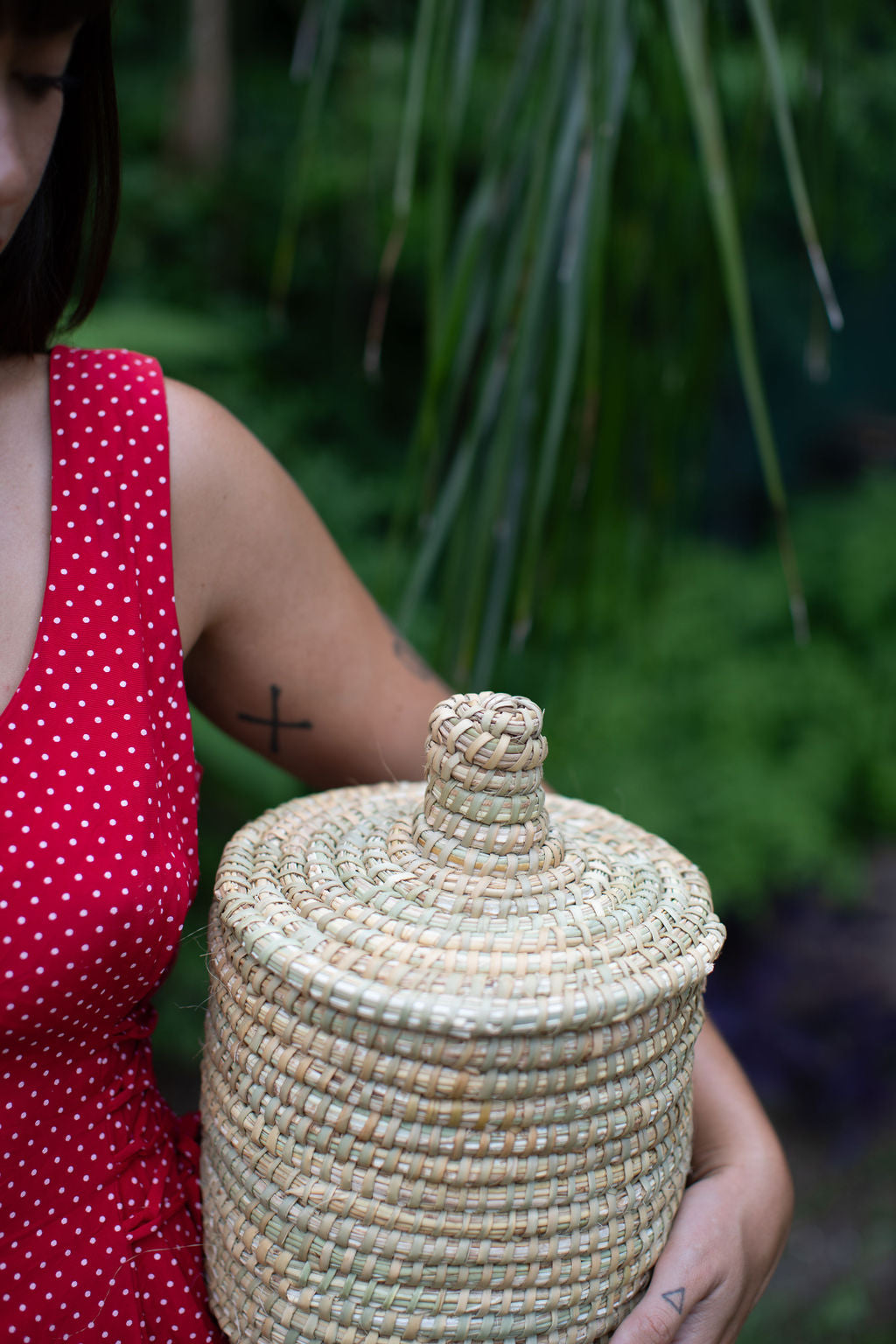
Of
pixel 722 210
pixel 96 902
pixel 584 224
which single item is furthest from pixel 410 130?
pixel 96 902

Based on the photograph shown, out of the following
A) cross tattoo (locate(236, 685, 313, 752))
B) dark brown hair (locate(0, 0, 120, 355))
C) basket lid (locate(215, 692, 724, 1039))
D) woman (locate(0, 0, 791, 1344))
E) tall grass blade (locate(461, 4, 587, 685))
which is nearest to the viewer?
basket lid (locate(215, 692, 724, 1039))

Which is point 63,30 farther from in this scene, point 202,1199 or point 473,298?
point 202,1199

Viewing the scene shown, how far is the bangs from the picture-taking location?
23.0 inches

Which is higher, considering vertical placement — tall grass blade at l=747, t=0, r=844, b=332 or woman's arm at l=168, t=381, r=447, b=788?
tall grass blade at l=747, t=0, r=844, b=332

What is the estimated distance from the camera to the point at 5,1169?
662 millimetres

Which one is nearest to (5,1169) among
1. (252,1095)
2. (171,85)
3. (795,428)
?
(252,1095)

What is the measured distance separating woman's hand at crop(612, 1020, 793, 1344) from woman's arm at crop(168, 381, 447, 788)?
32cm

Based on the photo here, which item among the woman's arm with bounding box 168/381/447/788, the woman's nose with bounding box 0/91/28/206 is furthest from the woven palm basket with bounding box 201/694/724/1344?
the woman's nose with bounding box 0/91/28/206

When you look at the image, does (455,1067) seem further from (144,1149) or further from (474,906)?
(144,1149)

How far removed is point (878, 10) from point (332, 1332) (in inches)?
103

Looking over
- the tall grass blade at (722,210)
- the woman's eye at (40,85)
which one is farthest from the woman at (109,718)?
the tall grass blade at (722,210)

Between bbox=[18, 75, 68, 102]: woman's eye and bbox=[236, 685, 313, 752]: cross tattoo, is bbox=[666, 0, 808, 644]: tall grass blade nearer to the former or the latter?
bbox=[236, 685, 313, 752]: cross tattoo

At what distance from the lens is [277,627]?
2.76 ft

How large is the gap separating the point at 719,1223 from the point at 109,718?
18.8 inches
